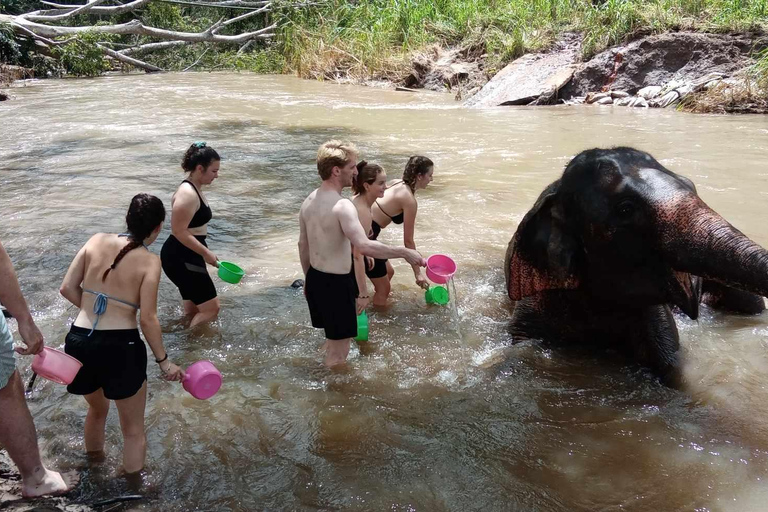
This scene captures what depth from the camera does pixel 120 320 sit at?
3.28 meters

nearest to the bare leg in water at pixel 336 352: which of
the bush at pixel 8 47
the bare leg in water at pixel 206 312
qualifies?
the bare leg in water at pixel 206 312

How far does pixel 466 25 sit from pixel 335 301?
17.2m

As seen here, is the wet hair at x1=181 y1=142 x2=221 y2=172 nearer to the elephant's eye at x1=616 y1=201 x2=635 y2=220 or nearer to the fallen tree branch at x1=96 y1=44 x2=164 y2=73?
the elephant's eye at x1=616 y1=201 x2=635 y2=220

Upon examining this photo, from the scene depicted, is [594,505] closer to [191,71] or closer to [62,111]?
[62,111]

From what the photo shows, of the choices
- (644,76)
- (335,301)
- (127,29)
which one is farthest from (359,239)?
(127,29)

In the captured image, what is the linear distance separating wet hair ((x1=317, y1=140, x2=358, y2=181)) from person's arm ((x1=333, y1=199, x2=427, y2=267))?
212 millimetres

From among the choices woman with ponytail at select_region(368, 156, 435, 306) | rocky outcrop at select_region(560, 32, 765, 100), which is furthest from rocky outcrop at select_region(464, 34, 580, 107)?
woman with ponytail at select_region(368, 156, 435, 306)

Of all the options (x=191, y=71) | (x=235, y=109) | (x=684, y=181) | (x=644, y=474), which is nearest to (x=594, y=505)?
(x=644, y=474)

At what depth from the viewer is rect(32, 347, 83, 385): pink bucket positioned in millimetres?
2969

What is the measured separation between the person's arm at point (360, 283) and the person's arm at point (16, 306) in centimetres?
207

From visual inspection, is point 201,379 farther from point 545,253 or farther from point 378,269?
point 378,269

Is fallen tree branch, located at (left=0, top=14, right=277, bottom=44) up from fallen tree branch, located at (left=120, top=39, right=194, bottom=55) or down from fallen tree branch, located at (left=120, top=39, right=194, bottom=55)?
up

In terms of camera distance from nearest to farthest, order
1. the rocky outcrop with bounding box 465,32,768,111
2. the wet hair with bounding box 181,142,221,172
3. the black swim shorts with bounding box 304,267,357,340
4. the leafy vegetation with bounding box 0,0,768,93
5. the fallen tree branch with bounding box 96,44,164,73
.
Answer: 1. the black swim shorts with bounding box 304,267,357,340
2. the wet hair with bounding box 181,142,221,172
3. the rocky outcrop with bounding box 465,32,768,111
4. the leafy vegetation with bounding box 0,0,768,93
5. the fallen tree branch with bounding box 96,44,164,73

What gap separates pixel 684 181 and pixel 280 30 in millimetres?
21991
